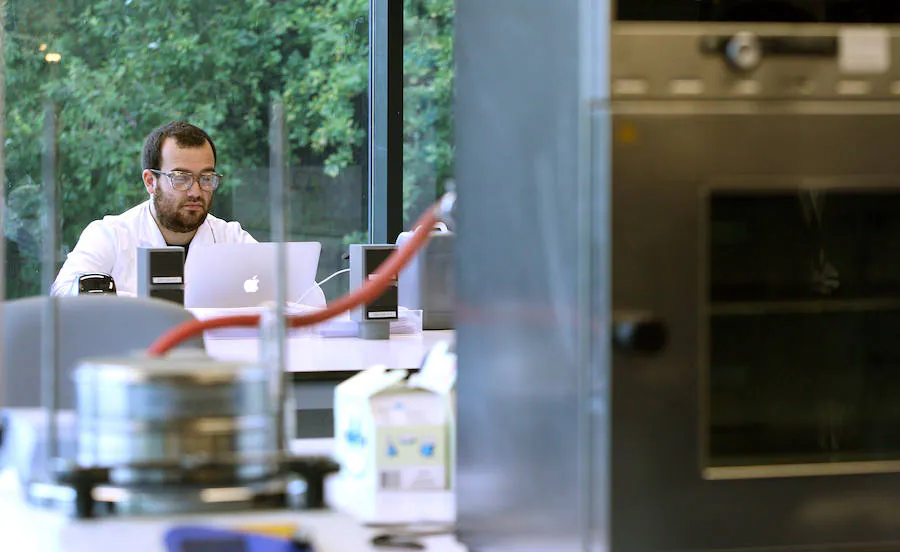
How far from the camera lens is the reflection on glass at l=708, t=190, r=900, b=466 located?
0.72 meters

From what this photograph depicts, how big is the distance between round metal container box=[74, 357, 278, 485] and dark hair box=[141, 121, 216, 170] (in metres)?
3.75

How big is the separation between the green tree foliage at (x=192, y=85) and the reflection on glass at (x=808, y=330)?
402 cm

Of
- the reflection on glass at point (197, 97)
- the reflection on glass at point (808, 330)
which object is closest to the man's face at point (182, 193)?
the reflection on glass at point (197, 97)

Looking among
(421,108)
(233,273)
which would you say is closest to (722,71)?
(233,273)

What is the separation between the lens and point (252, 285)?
11.9ft

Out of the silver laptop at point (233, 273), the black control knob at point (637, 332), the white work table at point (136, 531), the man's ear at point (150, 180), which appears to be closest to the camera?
the black control knob at point (637, 332)

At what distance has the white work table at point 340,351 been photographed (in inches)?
108

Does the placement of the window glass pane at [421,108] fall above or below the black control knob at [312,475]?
above

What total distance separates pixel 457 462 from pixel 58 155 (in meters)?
0.40

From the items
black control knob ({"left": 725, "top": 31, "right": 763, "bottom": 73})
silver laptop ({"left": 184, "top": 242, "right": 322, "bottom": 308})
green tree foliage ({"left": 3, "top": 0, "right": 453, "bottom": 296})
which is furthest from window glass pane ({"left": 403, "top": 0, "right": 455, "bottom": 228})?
black control knob ({"left": 725, "top": 31, "right": 763, "bottom": 73})

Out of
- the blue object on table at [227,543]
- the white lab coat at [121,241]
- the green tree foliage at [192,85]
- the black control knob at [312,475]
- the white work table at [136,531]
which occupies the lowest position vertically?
the white work table at [136,531]

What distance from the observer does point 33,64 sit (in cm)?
491

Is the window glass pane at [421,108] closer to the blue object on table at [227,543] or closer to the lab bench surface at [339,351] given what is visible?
the lab bench surface at [339,351]

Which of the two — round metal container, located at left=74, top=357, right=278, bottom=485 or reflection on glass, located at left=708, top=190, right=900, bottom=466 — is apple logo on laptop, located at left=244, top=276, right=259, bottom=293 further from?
reflection on glass, located at left=708, top=190, right=900, bottom=466
